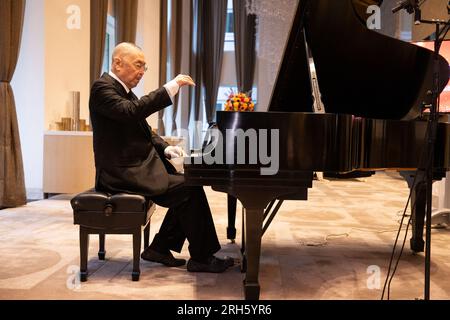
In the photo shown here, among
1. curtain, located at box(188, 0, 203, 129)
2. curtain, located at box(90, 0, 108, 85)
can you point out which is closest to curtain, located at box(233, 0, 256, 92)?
curtain, located at box(188, 0, 203, 129)

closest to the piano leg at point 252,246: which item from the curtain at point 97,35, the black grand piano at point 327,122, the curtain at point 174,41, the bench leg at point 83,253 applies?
the black grand piano at point 327,122

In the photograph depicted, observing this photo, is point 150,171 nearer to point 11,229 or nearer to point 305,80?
point 305,80

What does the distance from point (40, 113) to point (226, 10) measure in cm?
736

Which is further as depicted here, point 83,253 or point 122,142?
point 122,142

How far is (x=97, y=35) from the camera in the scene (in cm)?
686

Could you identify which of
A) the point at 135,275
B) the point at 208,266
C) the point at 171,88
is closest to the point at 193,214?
the point at 208,266

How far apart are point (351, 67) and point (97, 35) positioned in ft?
16.0

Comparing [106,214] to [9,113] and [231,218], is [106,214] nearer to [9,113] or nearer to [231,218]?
[231,218]

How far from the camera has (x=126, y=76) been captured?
284cm

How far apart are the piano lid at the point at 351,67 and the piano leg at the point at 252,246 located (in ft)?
3.34

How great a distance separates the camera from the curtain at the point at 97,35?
683cm

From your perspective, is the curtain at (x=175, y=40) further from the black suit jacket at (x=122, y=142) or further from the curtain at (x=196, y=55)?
the black suit jacket at (x=122, y=142)

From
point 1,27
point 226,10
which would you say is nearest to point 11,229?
point 1,27

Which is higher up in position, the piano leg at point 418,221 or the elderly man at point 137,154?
the elderly man at point 137,154
